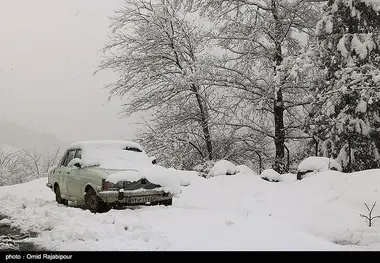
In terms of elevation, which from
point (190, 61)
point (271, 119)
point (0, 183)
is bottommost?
point (0, 183)

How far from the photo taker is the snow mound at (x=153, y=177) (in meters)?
9.64

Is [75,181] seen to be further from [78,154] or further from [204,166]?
[204,166]

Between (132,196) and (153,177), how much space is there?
2.37 ft

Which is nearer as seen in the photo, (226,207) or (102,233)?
(102,233)

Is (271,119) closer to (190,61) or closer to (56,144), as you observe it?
(190,61)

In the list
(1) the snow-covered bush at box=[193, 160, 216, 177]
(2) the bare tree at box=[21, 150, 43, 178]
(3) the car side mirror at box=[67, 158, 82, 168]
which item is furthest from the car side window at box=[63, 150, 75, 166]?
(2) the bare tree at box=[21, 150, 43, 178]

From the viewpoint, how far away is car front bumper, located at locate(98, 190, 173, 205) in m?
9.46

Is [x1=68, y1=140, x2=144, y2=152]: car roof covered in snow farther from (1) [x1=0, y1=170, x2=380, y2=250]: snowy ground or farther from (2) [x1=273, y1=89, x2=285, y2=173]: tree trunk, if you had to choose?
(2) [x1=273, y1=89, x2=285, y2=173]: tree trunk

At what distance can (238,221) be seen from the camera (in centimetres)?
780

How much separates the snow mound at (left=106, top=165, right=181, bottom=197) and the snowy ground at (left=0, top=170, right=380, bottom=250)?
0.73m

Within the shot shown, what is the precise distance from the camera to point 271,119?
20.6m

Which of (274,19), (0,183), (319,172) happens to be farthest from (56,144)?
(319,172)

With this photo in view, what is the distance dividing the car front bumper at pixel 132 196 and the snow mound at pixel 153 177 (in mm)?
229

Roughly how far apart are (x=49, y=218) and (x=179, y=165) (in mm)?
12808
